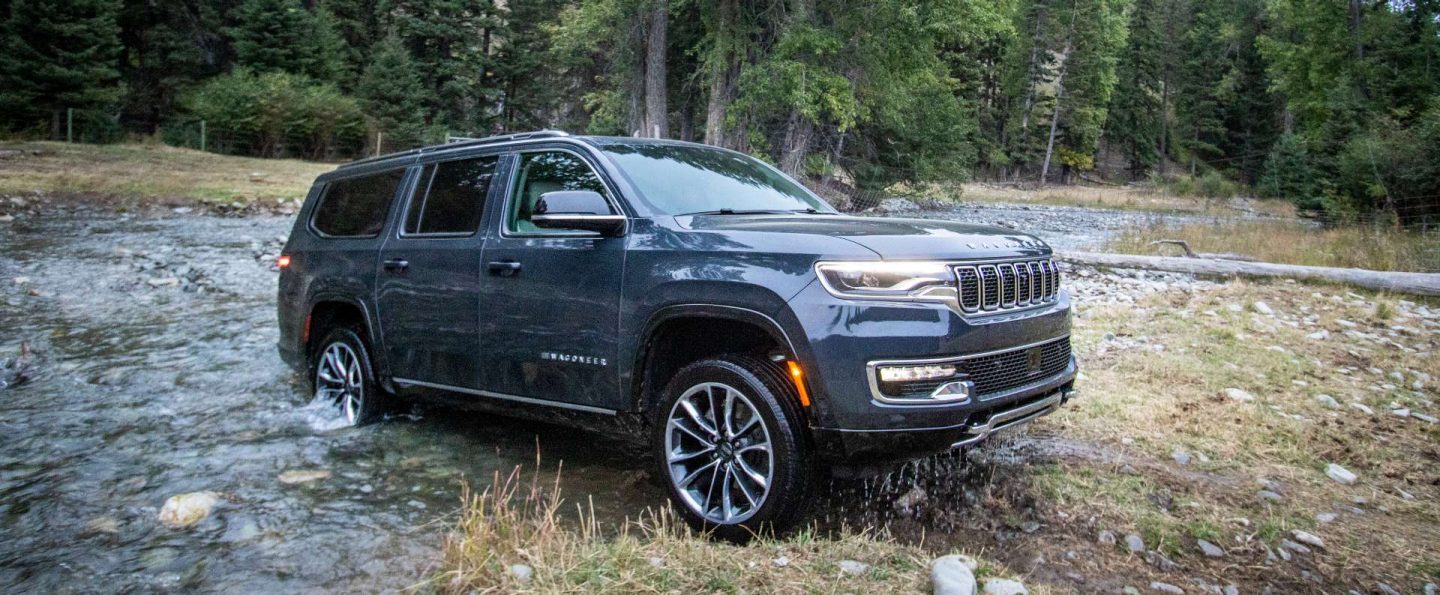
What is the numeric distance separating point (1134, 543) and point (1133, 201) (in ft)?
151

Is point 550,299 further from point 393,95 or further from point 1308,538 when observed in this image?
point 393,95

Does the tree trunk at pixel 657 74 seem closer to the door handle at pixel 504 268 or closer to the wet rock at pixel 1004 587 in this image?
the door handle at pixel 504 268

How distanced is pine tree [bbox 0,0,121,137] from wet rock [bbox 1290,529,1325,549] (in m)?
41.2

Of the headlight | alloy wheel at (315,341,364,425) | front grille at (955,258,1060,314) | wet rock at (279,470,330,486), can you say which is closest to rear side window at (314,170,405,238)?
alloy wheel at (315,341,364,425)

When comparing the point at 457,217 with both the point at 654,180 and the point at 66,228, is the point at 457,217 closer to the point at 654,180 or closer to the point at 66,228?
the point at 654,180

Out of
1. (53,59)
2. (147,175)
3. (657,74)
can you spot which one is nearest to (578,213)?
(657,74)

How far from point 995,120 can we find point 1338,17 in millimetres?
33429

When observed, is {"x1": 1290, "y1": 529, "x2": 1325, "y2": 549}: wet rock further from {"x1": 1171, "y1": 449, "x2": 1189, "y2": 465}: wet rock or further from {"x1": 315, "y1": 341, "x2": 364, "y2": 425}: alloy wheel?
{"x1": 315, "y1": 341, "x2": 364, "y2": 425}: alloy wheel

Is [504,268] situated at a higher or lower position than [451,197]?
lower

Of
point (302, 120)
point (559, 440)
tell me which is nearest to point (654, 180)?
point (559, 440)

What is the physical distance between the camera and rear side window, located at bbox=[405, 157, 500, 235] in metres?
5.17

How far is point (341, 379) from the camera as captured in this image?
6137 millimetres

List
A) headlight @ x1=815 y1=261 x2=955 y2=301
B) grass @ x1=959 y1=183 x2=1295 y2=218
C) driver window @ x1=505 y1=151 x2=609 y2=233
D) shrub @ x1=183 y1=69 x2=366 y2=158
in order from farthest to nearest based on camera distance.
A: grass @ x1=959 y1=183 x2=1295 y2=218
shrub @ x1=183 y1=69 x2=366 y2=158
driver window @ x1=505 y1=151 x2=609 y2=233
headlight @ x1=815 y1=261 x2=955 y2=301

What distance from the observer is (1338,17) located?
36188 mm
